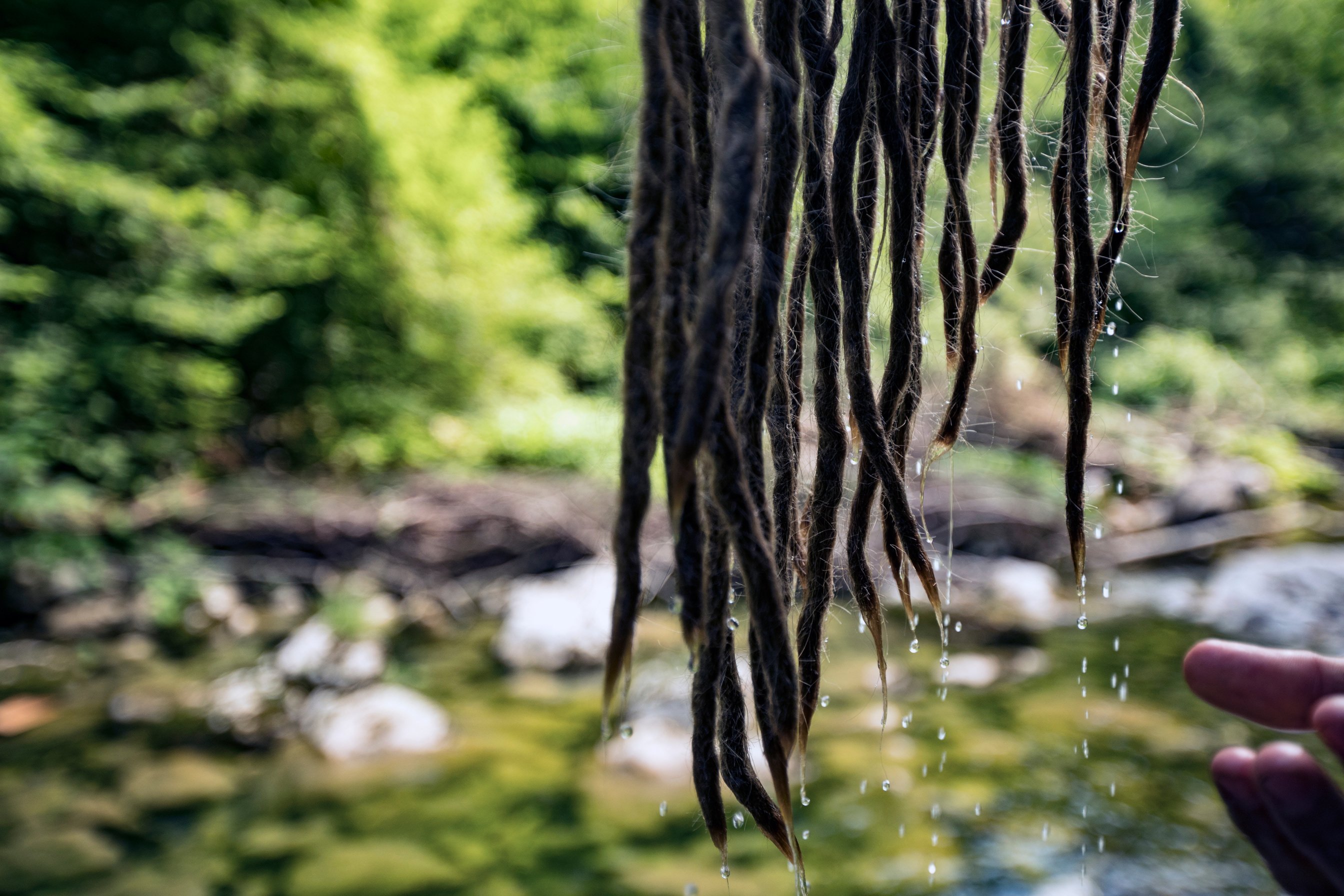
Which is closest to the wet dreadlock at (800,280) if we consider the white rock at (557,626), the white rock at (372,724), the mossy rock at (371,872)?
the mossy rock at (371,872)

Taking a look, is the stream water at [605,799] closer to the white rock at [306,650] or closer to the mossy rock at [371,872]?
the mossy rock at [371,872]

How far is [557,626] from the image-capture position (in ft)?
14.4

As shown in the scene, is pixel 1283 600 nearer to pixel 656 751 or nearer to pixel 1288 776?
pixel 656 751

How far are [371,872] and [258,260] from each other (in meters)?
4.22

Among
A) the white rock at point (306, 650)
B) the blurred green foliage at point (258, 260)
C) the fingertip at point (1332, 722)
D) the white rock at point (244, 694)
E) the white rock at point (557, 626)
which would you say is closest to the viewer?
the fingertip at point (1332, 722)

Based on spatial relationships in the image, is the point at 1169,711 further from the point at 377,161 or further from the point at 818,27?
→ the point at 377,161

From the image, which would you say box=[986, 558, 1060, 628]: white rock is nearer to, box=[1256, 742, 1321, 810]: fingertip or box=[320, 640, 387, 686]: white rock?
box=[320, 640, 387, 686]: white rock

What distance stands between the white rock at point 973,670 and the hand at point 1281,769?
337cm

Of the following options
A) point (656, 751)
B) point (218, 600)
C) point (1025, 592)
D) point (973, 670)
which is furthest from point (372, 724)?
point (1025, 592)

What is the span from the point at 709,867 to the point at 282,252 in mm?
4861

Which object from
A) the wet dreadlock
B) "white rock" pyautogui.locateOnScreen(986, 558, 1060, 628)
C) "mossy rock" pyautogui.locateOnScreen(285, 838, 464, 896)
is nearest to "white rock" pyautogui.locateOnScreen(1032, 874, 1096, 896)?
"white rock" pyautogui.locateOnScreen(986, 558, 1060, 628)

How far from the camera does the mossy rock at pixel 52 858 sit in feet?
9.11

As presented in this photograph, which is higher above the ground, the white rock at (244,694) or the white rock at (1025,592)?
the white rock at (1025,592)

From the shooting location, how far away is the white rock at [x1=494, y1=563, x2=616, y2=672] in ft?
14.1
